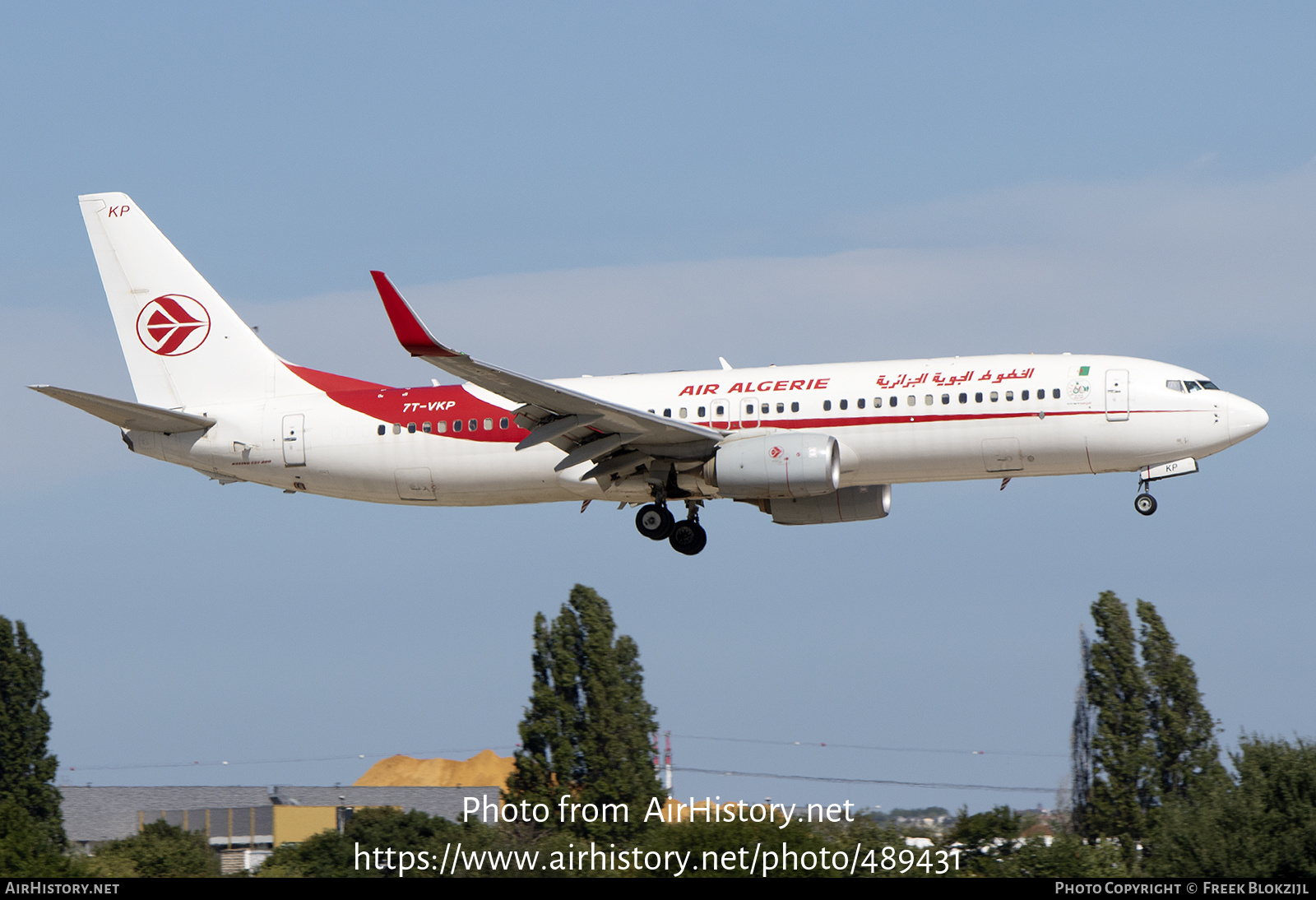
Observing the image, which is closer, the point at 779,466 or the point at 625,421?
the point at 779,466

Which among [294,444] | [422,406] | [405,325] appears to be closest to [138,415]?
[294,444]

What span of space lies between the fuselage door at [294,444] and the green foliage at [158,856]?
27.0 m

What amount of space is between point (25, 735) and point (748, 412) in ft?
187

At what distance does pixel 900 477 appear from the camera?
39.4 meters

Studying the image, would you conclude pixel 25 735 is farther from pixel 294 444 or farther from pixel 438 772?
pixel 438 772

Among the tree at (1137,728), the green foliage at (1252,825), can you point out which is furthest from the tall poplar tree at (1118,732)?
the green foliage at (1252,825)

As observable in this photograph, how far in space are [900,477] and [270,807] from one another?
6541 cm

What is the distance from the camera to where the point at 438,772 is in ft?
533

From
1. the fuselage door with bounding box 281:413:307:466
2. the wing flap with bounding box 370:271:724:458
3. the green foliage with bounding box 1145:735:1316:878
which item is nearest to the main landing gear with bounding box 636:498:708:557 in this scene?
the wing flap with bounding box 370:271:724:458

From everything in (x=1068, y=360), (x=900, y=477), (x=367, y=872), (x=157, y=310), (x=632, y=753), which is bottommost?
(x=367, y=872)

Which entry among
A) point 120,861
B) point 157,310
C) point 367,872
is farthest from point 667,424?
point 120,861


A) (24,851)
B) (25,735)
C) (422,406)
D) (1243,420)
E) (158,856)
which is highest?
(422,406)

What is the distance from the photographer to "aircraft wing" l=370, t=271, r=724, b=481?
33969mm
